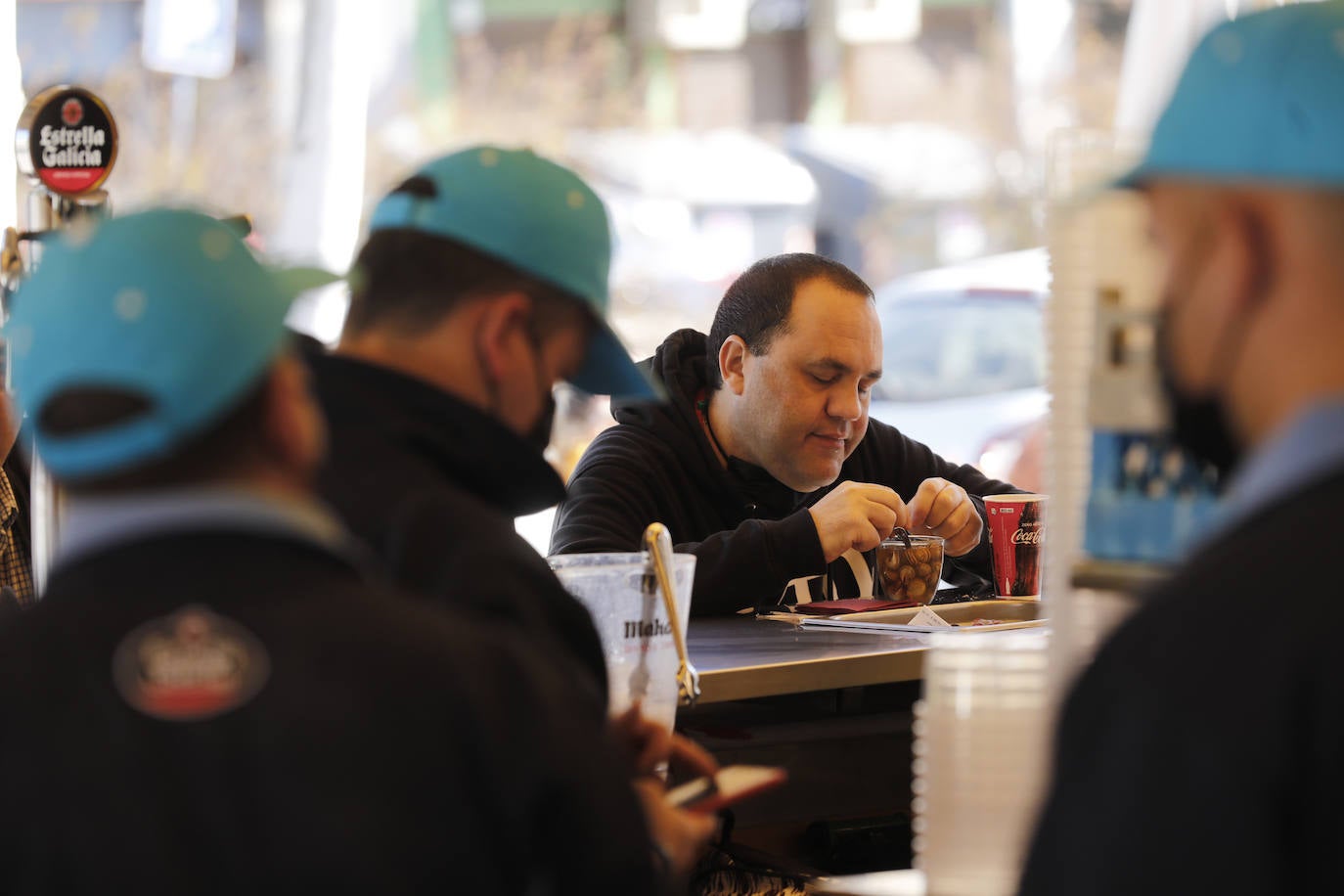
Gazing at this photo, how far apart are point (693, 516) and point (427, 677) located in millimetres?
1872

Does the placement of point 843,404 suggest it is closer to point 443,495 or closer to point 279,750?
point 443,495

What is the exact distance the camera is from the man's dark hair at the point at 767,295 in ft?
9.13

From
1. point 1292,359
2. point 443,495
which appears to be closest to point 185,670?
point 443,495

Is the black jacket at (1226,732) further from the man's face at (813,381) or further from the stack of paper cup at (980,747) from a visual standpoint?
the man's face at (813,381)

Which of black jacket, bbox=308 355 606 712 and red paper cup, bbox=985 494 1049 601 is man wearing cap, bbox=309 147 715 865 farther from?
red paper cup, bbox=985 494 1049 601

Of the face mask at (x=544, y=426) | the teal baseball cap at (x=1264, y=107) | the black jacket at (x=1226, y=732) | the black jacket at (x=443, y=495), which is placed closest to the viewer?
the black jacket at (x=1226, y=732)

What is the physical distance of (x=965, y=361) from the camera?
285 inches

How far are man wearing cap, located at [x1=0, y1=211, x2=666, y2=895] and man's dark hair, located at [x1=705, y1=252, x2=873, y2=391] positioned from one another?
184cm

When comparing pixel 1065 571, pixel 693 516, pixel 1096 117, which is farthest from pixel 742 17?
pixel 1065 571

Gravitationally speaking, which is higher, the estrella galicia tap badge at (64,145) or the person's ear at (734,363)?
the estrella galicia tap badge at (64,145)

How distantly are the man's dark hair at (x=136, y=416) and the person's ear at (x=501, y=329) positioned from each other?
1.29 feet

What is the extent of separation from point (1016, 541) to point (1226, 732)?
176 centimetres

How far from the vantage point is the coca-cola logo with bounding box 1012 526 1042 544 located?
2.48 metres

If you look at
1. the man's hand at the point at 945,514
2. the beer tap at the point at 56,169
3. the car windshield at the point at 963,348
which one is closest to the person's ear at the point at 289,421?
the beer tap at the point at 56,169
